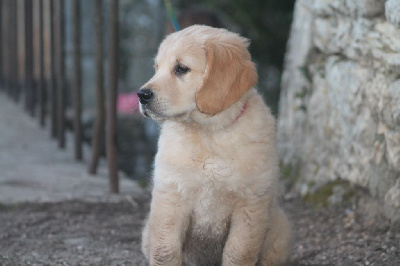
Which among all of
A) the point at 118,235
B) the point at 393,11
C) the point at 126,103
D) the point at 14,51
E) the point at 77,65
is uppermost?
the point at 393,11

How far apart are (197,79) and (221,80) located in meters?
0.11

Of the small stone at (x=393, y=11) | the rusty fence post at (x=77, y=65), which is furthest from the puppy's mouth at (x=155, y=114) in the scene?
the rusty fence post at (x=77, y=65)

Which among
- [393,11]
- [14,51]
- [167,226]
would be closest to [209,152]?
[167,226]

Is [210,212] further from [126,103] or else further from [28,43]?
[126,103]

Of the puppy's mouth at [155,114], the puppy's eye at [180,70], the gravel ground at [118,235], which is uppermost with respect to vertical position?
the puppy's eye at [180,70]

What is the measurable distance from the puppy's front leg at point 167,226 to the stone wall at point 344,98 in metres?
1.23

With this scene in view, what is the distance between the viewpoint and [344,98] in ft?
14.0

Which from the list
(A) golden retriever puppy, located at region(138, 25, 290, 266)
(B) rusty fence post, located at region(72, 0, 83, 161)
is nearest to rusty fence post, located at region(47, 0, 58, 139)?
(B) rusty fence post, located at region(72, 0, 83, 161)

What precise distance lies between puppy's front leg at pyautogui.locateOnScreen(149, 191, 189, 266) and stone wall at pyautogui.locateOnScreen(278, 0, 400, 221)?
123 cm

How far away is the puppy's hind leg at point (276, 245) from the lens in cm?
331

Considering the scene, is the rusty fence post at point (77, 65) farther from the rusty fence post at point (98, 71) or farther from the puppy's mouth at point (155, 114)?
the puppy's mouth at point (155, 114)

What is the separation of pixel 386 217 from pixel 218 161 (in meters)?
1.18

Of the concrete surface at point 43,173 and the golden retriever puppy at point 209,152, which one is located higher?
the golden retriever puppy at point 209,152

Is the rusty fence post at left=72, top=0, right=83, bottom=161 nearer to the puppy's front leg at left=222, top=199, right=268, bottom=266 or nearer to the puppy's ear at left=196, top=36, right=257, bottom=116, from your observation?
the puppy's ear at left=196, top=36, right=257, bottom=116
